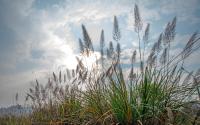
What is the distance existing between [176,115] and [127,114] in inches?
30.7

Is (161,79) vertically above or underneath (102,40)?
underneath

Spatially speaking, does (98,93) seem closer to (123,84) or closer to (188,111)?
(123,84)

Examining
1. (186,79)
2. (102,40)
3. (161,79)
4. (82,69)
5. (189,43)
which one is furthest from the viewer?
(82,69)

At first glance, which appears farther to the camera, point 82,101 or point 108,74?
point 82,101

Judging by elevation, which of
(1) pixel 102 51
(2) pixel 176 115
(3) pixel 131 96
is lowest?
(2) pixel 176 115

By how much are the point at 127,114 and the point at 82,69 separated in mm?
2202

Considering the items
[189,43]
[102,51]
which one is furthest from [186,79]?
[102,51]

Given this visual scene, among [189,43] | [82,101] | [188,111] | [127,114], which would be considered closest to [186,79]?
[188,111]

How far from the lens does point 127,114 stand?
16.6 ft

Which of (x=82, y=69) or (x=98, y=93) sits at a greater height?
(x=82, y=69)

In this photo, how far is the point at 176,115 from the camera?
5.11 m

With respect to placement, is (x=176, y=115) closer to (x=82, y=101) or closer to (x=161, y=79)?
(x=161, y=79)

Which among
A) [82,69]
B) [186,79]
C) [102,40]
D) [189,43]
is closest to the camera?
[189,43]

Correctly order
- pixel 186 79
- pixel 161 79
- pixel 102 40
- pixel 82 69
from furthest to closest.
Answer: pixel 82 69 → pixel 102 40 → pixel 186 79 → pixel 161 79
